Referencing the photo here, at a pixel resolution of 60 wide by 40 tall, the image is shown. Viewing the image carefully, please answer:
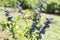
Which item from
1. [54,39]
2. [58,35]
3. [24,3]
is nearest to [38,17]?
[54,39]

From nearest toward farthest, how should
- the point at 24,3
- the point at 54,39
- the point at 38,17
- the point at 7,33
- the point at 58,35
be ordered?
the point at 38,17 < the point at 7,33 < the point at 54,39 < the point at 58,35 < the point at 24,3

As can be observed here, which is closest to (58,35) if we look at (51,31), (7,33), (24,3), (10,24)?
(51,31)

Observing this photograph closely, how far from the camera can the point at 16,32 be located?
15.6 ft

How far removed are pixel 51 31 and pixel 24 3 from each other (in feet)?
14.7

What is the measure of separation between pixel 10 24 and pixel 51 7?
759 centimetres

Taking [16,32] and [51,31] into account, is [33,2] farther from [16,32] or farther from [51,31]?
[16,32]

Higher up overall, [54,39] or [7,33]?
[7,33]

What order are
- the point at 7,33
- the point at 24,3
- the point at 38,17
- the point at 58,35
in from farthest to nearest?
the point at 24,3, the point at 58,35, the point at 7,33, the point at 38,17

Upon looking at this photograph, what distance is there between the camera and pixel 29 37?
4.73 metres

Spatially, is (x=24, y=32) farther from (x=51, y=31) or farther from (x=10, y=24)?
(x=51, y=31)

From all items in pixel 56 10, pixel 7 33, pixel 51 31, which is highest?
pixel 7 33

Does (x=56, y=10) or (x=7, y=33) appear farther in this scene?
(x=56, y=10)

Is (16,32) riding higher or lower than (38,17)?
lower

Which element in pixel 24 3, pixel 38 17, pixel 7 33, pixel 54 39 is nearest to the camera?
pixel 38 17
